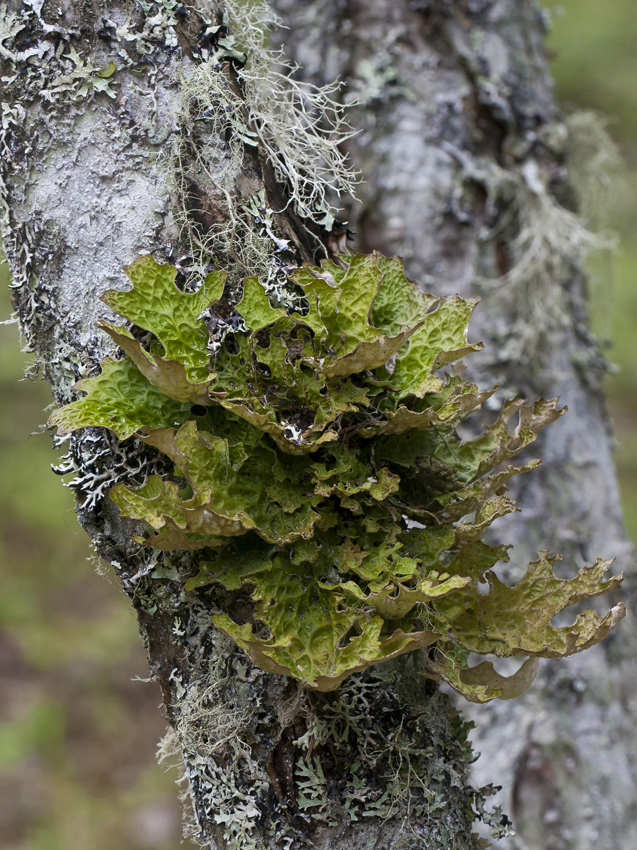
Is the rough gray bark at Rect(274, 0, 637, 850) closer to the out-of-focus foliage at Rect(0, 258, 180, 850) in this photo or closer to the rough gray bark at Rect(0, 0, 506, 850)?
the rough gray bark at Rect(0, 0, 506, 850)

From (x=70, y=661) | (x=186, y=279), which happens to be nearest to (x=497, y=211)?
(x=186, y=279)

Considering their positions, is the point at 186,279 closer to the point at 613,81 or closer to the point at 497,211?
the point at 497,211

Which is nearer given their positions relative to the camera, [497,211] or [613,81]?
[497,211]

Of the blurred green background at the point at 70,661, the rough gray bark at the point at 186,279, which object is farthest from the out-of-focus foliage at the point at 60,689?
the rough gray bark at the point at 186,279

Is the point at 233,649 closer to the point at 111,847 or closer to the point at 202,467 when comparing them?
the point at 202,467

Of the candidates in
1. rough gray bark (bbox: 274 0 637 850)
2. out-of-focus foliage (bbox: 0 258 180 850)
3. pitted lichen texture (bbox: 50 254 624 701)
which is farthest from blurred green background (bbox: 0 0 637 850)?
pitted lichen texture (bbox: 50 254 624 701)

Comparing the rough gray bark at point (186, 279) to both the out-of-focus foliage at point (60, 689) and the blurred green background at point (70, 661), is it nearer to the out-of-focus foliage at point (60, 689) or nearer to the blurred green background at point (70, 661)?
the blurred green background at point (70, 661)
